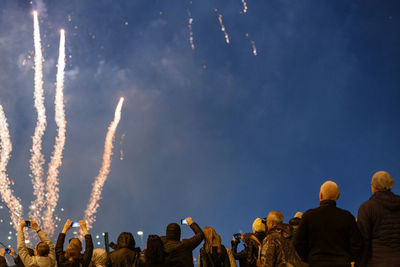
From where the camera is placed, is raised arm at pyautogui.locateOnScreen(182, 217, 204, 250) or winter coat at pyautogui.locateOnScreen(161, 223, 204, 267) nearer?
winter coat at pyautogui.locateOnScreen(161, 223, 204, 267)

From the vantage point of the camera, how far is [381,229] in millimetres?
6277

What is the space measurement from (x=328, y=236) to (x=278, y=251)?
1.17 m

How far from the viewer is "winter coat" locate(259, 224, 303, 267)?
682 cm

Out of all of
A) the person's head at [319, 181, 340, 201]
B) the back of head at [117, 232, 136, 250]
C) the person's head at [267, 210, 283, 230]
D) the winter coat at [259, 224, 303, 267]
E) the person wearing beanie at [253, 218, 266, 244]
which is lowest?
the winter coat at [259, 224, 303, 267]

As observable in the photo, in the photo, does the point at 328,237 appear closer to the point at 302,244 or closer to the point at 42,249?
the point at 302,244

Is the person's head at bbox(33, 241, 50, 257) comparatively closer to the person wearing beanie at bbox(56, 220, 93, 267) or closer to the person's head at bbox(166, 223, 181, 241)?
Answer: the person wearing beanie at bbox(56, 220, 93, 267)

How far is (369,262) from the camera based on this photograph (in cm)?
629

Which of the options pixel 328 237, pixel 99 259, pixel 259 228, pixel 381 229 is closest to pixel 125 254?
pixel 99 259

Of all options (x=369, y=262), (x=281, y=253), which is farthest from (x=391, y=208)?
(x=281, y=253)

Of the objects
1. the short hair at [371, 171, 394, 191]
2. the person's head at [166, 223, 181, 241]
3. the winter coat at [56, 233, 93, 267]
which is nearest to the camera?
the short hair at [371, 171, 394, 191]

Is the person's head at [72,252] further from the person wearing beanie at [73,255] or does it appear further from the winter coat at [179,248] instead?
the winter coat at [179,248]

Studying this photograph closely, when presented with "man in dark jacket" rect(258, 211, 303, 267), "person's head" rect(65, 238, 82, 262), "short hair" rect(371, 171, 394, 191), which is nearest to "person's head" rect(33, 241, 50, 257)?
"person's head" rect(65, 238, 82, 262)

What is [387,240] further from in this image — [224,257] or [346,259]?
[224,257]

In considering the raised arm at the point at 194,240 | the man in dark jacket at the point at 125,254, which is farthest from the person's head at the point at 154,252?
the man in dark jacket at the point at 125,254
